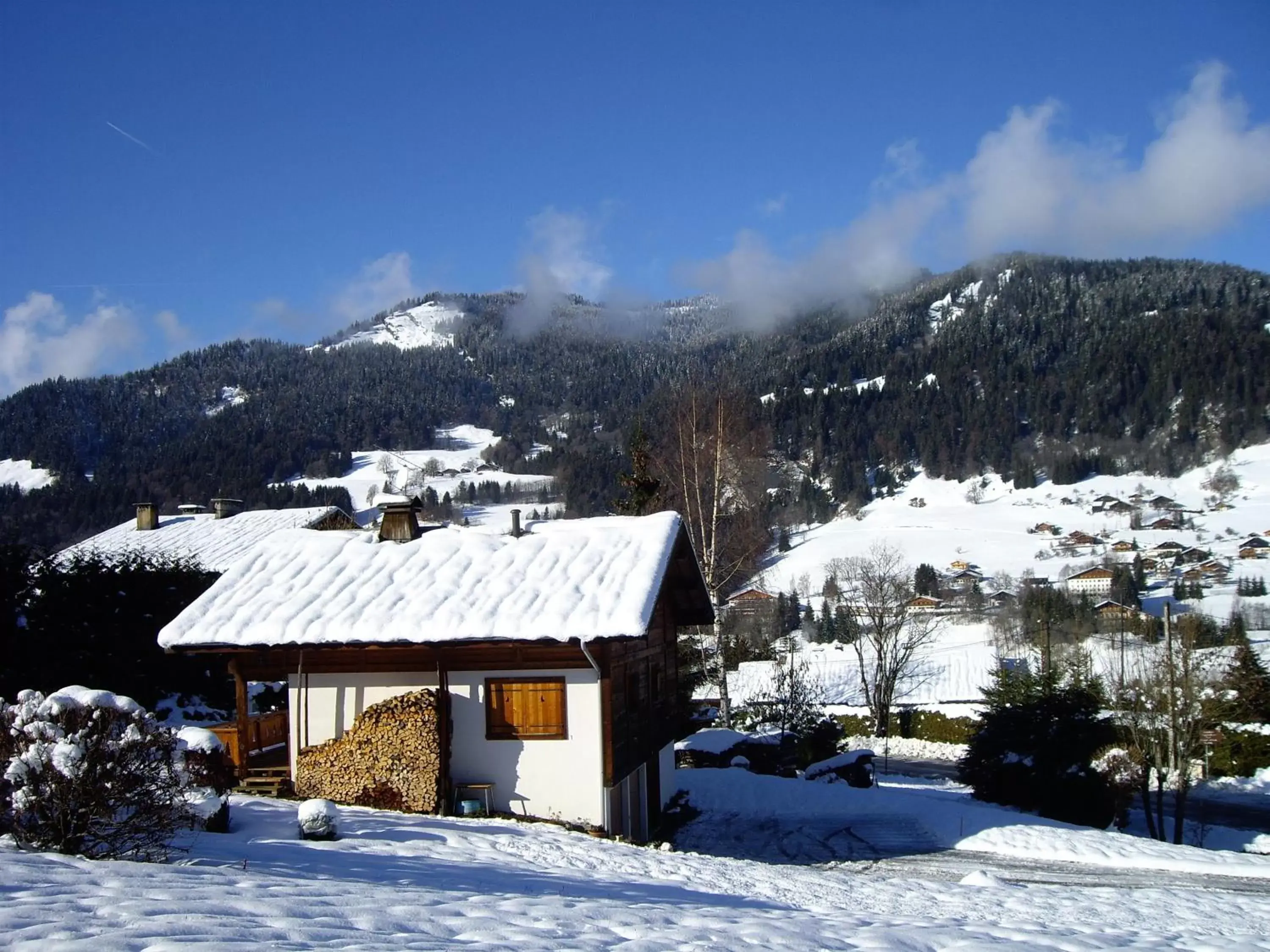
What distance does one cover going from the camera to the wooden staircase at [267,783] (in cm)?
1577

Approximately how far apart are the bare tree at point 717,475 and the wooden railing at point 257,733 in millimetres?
13431

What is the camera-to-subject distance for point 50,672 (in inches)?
817

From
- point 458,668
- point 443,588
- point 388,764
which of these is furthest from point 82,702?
point 443,588

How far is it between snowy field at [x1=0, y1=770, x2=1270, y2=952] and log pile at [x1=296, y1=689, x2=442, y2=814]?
3.12ft

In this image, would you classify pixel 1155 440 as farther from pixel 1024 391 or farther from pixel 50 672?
pixel 50 672

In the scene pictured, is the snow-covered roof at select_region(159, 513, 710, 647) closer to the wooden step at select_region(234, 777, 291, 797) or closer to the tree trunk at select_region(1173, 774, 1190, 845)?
the wooden step at select_region(234, 777, 291, 797)

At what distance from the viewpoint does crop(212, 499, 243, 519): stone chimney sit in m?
37.9

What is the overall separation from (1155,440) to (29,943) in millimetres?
175049

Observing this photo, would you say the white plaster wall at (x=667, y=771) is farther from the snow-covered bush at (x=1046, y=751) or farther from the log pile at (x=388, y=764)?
the snow-covered bush at (x=1046, y=751)

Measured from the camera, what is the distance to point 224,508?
38.3 m

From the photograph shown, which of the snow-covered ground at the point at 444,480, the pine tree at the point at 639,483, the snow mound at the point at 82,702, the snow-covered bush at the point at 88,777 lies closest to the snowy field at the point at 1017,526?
the snow-covered ground at the point at 444,480

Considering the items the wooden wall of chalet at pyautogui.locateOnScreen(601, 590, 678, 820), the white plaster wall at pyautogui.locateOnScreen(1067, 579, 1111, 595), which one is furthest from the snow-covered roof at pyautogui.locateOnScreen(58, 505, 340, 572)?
the white plaster wall at pyautogui.locateOnScreen(1067, 579, 1111, 595)


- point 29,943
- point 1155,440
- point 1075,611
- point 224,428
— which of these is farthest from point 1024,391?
point 29,943

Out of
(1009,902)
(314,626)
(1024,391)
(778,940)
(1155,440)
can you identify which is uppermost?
(1024,391)
